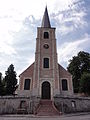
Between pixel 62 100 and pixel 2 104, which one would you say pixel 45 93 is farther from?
pixel 2 104

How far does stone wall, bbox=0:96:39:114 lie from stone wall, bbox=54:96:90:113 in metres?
A: 2.99

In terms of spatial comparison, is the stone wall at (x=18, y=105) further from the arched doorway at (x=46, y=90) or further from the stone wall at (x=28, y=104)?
the arched doorway at (x=46, y=90)

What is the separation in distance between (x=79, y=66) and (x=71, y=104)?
1780cm

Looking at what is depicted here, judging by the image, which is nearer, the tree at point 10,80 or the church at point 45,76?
the church at point 45,76

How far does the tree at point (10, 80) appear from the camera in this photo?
3053 cm

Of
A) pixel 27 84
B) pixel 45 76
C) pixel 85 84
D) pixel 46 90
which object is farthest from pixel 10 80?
pixel 85 84

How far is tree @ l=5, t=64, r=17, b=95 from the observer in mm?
30527

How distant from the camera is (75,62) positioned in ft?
118

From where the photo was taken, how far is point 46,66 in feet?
78.9

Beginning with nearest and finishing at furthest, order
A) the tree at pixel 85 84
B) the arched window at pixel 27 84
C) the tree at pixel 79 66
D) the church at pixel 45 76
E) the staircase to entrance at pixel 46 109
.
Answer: the staircase to entrance at pixel 46 109, the church at pixel 45 76, the arched window at pixel 27 84, the tree at pixel 85 84, the tree at pixel 79 66

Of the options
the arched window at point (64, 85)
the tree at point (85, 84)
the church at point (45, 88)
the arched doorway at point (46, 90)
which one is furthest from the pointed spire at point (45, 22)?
the tree at point (85, 84)

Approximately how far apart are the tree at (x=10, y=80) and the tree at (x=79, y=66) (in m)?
14.9

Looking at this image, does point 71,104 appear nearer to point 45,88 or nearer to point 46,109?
point 46,109

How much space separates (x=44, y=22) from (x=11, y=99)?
18.3 m
